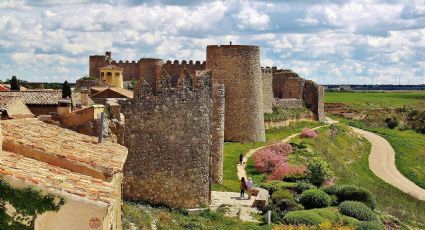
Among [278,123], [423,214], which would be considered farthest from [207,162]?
[278,123]

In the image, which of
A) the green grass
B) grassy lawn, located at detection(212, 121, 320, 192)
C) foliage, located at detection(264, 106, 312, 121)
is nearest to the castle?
the green grass

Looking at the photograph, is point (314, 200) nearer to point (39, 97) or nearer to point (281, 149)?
point (39, 97)

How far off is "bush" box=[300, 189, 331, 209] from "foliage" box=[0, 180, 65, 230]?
63.5ft

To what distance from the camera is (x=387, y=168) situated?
55094 mm

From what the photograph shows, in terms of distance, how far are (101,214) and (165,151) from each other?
12938 mm

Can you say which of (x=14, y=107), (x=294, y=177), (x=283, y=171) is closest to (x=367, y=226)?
(x=294, y=177)

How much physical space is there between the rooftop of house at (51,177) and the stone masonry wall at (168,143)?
33.9 ft

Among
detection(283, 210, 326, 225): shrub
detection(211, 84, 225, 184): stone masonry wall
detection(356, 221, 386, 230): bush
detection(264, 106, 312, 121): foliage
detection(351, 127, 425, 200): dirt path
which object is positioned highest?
detection(211, 84, 225, 184): stone masonry wall

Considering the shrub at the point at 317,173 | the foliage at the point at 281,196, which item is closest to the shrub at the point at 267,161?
the shrub at the point at 317,173

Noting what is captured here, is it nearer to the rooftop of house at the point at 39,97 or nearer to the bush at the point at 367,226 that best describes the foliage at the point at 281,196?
the bush at the point at 367,226

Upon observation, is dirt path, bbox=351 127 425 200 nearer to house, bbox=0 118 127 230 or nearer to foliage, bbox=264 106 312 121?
foliage, bbox=264 106 312 121

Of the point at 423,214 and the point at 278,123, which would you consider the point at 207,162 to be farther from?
the point at 278,123

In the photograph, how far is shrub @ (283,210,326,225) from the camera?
72.6ft

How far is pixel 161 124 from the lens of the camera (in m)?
20.9
